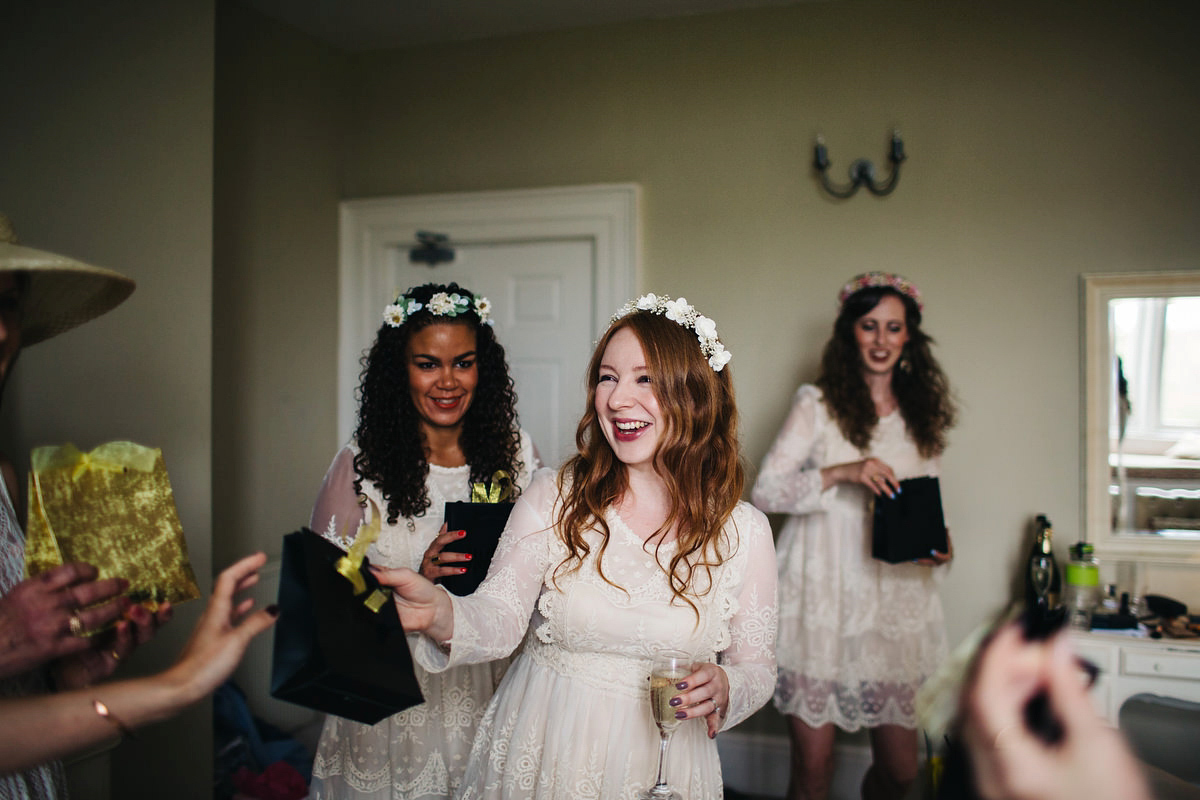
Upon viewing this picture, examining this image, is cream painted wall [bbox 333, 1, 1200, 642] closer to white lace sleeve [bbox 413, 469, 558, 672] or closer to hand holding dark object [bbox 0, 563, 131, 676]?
white lace sleeve [bbox 413, 469, 558, 672]

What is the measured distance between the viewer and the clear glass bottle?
3.13m

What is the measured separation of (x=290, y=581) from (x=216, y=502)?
2.47 meters

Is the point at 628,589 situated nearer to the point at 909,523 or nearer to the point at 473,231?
the point at 909,523

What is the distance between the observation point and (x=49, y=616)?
1154 mm

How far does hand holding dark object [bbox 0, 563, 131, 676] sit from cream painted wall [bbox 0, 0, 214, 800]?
3.82 feet

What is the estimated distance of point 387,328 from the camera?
2299 millimetres

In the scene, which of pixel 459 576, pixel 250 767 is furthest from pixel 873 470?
pixel 250 767

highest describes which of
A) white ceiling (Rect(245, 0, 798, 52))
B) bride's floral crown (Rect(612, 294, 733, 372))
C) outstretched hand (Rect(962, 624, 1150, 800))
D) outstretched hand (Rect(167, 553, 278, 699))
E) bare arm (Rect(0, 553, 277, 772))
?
white ceiling (Rect(245, 0, 798, 52))

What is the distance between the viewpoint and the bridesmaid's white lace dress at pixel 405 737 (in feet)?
6.22

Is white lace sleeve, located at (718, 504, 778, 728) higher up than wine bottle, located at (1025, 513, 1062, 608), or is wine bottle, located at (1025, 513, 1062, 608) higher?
white lace sleeve, located at (718, 504, 778, 728)

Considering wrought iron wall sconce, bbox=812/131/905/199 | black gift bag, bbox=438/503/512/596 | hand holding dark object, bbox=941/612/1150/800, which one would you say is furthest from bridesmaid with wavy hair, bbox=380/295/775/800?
wrought iron wall sconce, bbox=812/131/905/199

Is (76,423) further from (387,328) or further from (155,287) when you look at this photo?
(387,328)

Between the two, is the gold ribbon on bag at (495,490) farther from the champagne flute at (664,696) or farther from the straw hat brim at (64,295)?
the straw hat brim at (64,295)

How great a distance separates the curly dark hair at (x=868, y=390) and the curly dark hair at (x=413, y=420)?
126 centimetres
